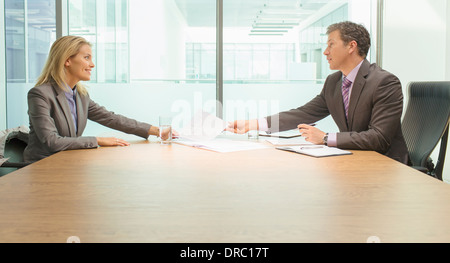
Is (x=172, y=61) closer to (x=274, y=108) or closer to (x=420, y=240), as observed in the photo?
(x=274, y=108)

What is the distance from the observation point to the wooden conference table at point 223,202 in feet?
2.80

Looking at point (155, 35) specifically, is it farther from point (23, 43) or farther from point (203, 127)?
point (203, 127)

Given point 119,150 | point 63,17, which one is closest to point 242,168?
point 119,150

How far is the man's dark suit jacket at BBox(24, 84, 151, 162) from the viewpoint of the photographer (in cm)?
216

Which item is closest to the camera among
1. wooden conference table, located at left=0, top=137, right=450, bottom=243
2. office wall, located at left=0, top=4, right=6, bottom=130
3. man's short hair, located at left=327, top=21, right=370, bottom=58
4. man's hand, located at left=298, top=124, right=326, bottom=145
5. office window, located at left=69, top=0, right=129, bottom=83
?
wooden conference table, located at left=0, top=137, right=450, bottom=243

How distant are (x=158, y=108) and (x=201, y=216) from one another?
3809mm

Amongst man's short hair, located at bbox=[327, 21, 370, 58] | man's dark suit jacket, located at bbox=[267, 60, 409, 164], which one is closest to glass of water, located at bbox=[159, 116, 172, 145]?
man's dark suit jacket, located at bbox=[267, 60, 409, 164]

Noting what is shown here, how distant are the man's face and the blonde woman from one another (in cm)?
119

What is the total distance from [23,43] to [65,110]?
2.57 metres

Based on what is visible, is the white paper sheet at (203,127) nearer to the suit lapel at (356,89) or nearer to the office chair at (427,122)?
the suit lapel at (356,89)

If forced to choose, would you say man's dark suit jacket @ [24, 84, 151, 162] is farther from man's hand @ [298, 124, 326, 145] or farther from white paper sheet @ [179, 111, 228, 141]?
man's hand @ [298, 124, 326, 145]

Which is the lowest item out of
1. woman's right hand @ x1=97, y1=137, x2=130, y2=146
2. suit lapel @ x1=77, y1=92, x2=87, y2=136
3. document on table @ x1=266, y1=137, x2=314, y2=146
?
document on table @ x1=266, y1=137, x2=314, y2=146

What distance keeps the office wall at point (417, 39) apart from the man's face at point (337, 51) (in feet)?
7.62

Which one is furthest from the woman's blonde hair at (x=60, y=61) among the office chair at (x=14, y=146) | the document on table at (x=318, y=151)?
the document on table at (x=318, y=151)
